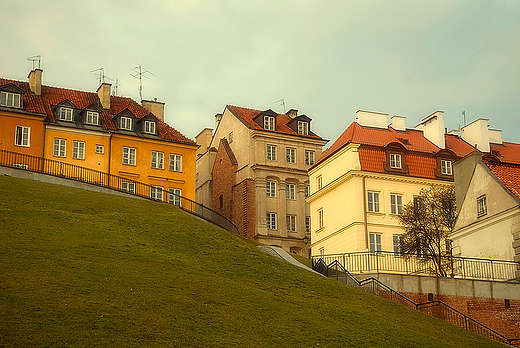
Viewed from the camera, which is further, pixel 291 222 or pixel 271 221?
pixel 291 222

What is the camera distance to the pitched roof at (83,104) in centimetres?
5728

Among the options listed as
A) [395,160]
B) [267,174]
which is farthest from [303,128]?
[395,160]

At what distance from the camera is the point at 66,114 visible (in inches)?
2280

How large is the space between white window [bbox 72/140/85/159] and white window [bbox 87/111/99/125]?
7.94ft

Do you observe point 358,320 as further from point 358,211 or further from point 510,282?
point 358,211

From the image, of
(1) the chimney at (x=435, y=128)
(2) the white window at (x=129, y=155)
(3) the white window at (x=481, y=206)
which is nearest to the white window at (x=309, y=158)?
(1) the chimney at (x=435, y=128)

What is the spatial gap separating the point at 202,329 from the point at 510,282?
20.8m

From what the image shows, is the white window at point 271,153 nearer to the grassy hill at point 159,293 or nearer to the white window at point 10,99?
the white window at point 10,99

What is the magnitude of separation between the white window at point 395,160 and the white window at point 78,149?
25.6m

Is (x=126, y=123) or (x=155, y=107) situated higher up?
(x=155, y=107)

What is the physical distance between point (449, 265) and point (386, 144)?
51.1ft

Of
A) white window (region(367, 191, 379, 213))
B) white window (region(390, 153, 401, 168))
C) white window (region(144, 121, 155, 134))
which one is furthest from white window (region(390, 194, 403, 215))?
white window (region(144, 121, 155, 134))

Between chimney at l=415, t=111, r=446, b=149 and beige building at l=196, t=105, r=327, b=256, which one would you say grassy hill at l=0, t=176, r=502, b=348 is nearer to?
beige building at l=196, t=105, r=327, b=256

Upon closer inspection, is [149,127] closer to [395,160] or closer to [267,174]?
[267,174]
